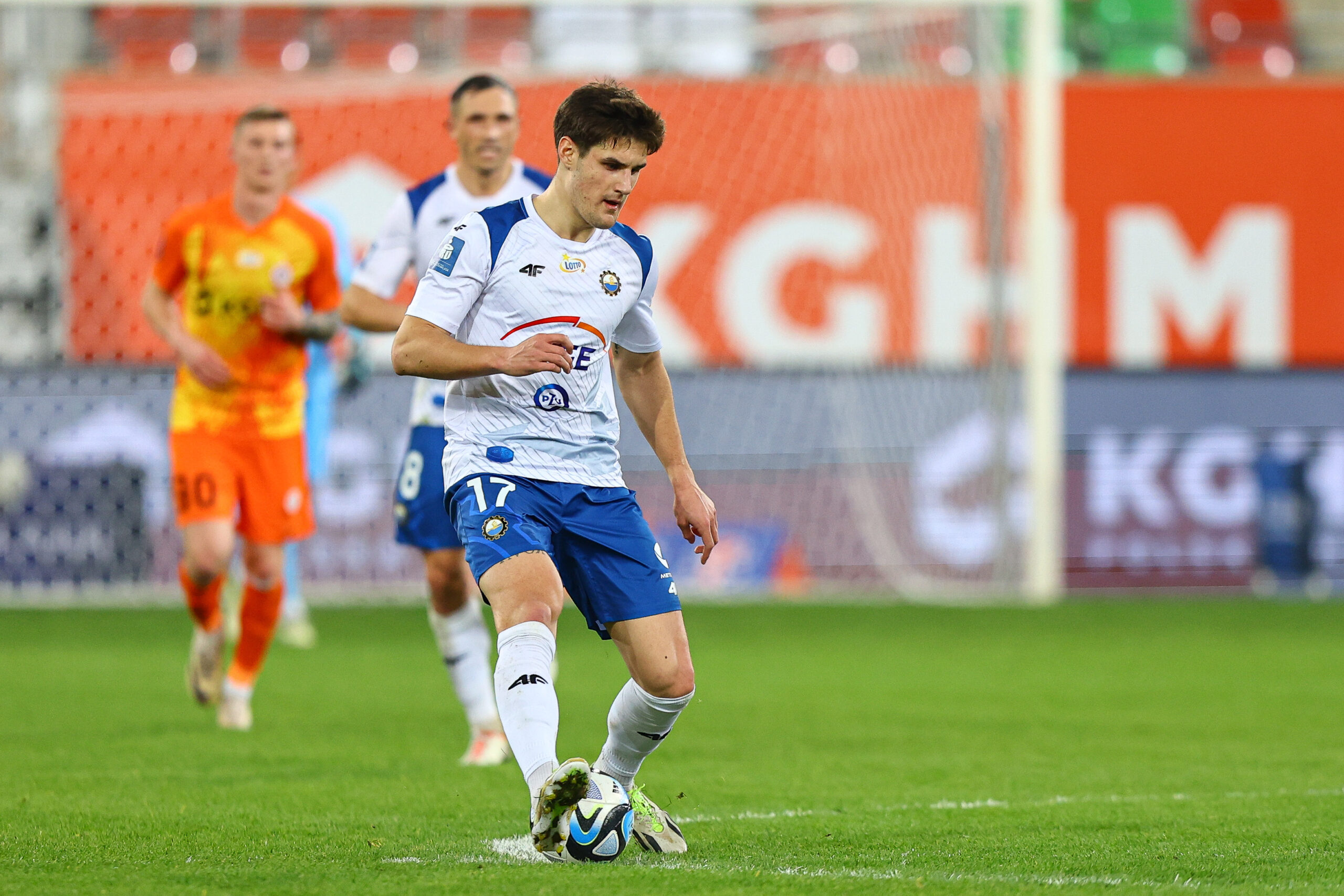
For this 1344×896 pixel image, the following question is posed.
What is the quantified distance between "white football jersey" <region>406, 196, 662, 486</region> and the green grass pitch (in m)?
0.98

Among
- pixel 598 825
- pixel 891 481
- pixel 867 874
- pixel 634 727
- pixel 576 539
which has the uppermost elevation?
pixel 576 539

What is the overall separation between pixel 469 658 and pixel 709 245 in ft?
31.5

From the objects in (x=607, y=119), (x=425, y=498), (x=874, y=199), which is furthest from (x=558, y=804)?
(x=874, y=199)

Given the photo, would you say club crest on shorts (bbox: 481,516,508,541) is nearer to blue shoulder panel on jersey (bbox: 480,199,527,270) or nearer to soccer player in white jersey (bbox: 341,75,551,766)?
blue shoulder panel on jersey (bbox: 480,199,527,270)

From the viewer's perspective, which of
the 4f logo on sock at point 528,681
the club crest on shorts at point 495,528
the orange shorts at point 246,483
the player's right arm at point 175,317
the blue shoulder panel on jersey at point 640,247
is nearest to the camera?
the 4f logo on sock at point 528,681

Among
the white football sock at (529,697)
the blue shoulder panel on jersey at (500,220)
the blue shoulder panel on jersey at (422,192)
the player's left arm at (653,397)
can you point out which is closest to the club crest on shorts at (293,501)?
the blue shoulder panel on jersey at (422,192)

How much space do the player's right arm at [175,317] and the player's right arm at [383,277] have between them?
73 centimetres

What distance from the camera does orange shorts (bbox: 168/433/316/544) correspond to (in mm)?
7176

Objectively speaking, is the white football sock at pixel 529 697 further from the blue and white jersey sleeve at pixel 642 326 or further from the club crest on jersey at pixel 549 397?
the blue and white jersey sleeve at pixel 642 326

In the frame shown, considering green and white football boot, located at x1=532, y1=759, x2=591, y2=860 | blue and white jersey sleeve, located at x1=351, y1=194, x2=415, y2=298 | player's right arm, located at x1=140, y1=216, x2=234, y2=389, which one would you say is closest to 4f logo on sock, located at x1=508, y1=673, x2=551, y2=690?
green and white football boot, located at x1=532, y1=759, x2=591, y2=860

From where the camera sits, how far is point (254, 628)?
24.3 feet

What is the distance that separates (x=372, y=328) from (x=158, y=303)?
4.23ft

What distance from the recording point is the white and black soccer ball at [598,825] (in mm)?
4113

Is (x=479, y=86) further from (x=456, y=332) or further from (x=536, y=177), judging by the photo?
(x=456, y=332)
